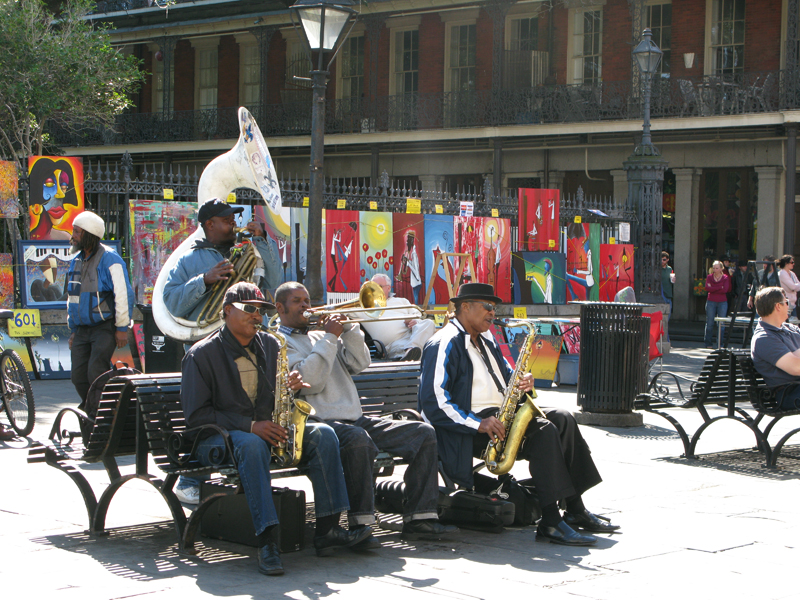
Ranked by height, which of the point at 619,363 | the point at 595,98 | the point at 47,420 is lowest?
the point at 47,420

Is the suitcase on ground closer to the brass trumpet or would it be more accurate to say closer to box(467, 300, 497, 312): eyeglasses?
the brass trumpet

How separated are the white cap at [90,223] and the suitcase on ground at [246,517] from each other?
2.91 metres

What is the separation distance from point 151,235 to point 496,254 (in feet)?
19.1

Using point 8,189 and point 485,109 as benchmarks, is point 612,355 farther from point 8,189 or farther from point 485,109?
point 485,109

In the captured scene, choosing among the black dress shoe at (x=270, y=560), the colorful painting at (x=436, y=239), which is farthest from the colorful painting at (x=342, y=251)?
the black dress shoe at (x=270, y=560)

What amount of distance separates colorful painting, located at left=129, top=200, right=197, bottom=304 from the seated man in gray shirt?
6937 mm

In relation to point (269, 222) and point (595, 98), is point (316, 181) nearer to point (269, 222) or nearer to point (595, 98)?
point (269, 222)

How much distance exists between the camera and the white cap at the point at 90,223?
7.41m

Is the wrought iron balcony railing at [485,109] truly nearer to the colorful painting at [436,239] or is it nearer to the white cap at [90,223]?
the colorful painting at [436,239]

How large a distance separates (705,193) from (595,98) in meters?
3.45

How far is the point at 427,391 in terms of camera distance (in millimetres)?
5738

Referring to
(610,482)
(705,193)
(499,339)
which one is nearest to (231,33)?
(705,193)

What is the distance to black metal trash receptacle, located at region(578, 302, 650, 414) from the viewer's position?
902cm

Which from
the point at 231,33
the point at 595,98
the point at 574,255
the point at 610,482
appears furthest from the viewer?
the point at 231,33
